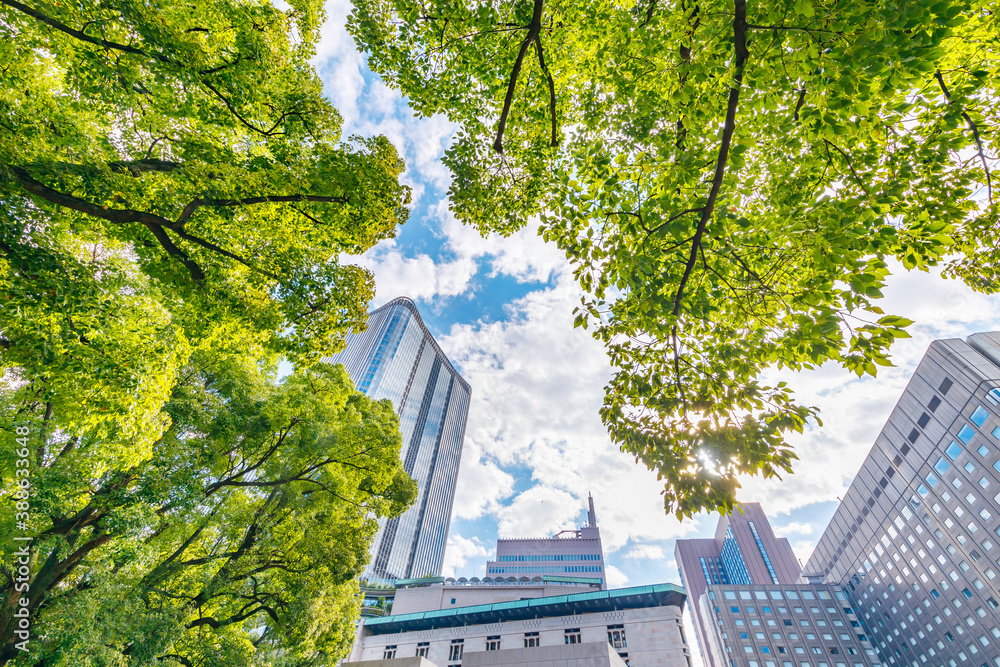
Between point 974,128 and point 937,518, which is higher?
point 937,518

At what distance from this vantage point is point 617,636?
3025cm

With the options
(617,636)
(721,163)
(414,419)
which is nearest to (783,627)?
(617,636)

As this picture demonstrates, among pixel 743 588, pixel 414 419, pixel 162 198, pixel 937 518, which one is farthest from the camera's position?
pixel 414 419

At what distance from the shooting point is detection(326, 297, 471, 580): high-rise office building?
88188 mm

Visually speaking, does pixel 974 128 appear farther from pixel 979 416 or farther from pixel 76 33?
pixel 979 416

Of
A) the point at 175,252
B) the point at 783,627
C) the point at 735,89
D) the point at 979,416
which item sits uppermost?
the point at 979,416

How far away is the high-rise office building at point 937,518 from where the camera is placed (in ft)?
142

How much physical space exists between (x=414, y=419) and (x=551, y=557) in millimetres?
49965

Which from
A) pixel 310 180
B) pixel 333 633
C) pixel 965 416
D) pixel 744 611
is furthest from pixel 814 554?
pixel 310 180

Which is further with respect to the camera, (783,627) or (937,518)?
(783,627)

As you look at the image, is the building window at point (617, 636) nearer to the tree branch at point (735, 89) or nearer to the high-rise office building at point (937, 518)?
the tree branch at point (735, 89)

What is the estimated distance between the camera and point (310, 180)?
5.77m

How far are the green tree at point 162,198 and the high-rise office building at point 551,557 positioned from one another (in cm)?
10255

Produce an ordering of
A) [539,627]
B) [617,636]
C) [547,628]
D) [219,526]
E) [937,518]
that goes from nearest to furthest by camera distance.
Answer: [219,526] < [617,636] < [547,628] < [539,627] < [937,518]
